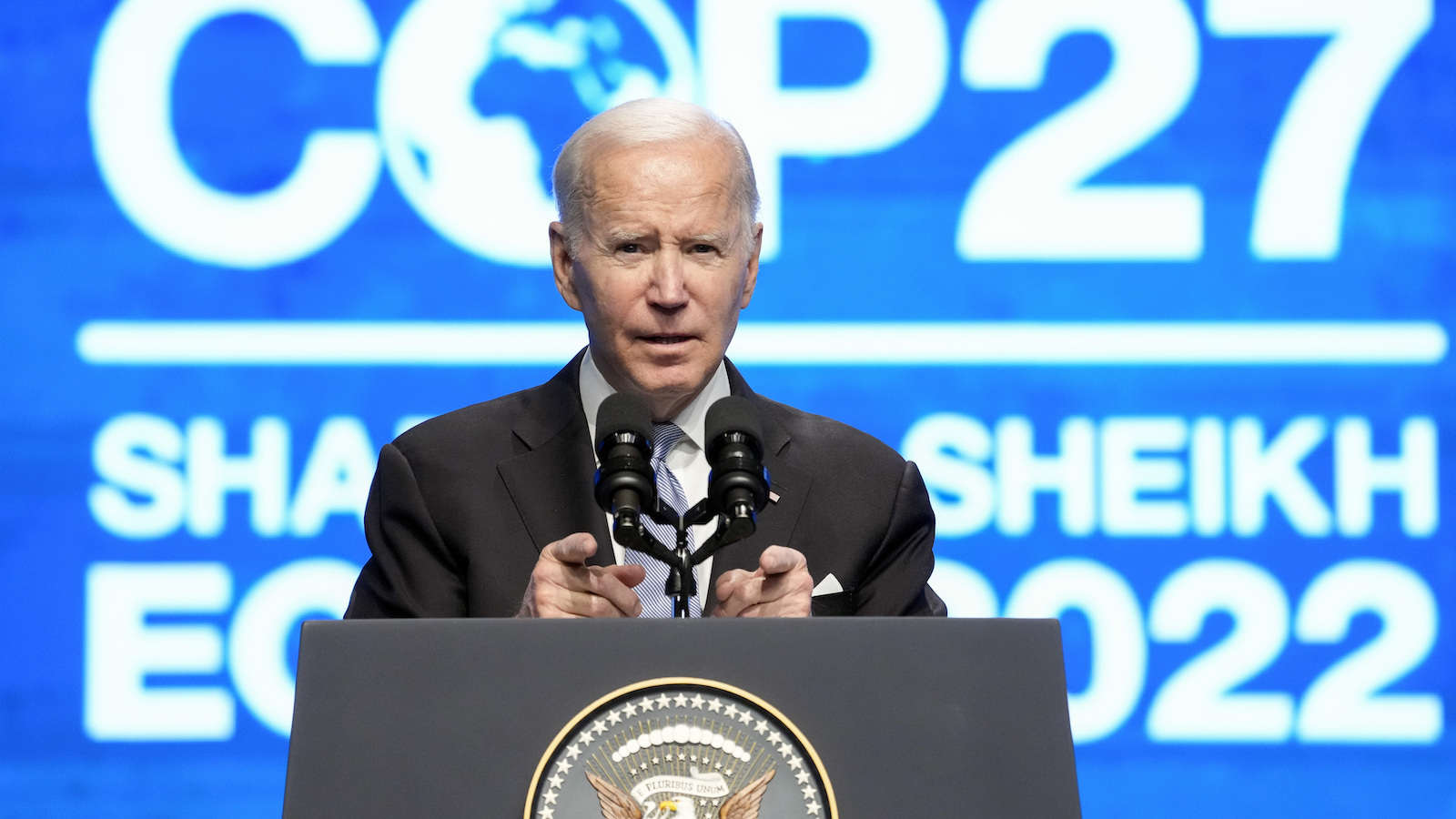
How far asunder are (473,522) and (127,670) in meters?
1.58

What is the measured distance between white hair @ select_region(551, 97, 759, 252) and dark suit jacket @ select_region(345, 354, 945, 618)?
257 millimetres

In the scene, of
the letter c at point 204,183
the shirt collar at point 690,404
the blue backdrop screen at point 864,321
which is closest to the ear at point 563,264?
the shirt collar at point 690,404

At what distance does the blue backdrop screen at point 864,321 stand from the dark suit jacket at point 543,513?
3.57 feet

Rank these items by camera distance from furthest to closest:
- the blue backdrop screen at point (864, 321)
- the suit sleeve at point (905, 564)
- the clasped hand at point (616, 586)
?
1. the blue backdrop screen at point (864, 321)
2. the suit sleeve at point (905, 564)
3. the clasped hand at point (616, 586)

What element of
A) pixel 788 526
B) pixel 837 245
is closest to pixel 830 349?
pixel 837 245

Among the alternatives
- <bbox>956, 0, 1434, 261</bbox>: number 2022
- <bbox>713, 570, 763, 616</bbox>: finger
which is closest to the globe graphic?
<bbox>956, 0, 1434, 261</bbox>: number 2022

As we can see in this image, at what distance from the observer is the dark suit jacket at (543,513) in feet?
6.08

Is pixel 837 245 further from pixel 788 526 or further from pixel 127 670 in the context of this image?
pixel 127 670

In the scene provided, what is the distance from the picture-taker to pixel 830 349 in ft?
10.3

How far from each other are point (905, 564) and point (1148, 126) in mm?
1671

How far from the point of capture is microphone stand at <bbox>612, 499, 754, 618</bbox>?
50.6 inches

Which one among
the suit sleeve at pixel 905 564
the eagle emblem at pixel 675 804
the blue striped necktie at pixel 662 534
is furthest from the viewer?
the suit sleeve at pixel 905 564

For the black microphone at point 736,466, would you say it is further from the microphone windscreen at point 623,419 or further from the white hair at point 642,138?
the white hair at point 642,138

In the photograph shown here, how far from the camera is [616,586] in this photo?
143cm
